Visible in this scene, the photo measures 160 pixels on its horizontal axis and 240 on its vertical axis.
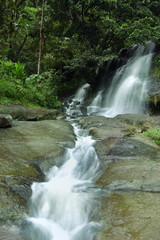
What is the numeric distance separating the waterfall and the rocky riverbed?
418 cm

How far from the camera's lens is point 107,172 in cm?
393

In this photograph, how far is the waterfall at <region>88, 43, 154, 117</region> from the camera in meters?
10.5

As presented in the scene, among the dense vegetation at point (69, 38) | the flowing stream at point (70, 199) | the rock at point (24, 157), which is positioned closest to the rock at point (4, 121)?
the rock at point (24, 157)

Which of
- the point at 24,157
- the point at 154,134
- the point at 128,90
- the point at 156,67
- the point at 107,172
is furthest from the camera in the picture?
the point at 128,90

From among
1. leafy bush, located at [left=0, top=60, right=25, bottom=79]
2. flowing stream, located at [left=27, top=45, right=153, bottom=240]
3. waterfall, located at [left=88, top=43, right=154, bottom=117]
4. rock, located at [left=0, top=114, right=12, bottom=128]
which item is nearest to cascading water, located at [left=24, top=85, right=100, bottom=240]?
flowing stream, located at [left=27, top=45, right=153, bottom=240]

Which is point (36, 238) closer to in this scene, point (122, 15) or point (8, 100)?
point (8, 100)

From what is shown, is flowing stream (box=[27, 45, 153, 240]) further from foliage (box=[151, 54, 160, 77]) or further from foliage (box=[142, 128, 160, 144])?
foliage (box=[151, 54, 160, 77])

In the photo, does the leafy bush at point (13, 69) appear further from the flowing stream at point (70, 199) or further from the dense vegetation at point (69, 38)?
the flowing stream at point (70, 199)

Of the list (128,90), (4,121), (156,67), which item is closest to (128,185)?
(4,121)

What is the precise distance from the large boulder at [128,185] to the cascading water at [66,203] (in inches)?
8.8

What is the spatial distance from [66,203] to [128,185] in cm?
116

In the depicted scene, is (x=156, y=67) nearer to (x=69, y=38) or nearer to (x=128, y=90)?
(x=128, y=90)

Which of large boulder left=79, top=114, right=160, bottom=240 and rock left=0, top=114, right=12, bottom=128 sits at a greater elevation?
rock left=0, top=114, right=12, bottom=128

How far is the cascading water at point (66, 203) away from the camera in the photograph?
2738mm
